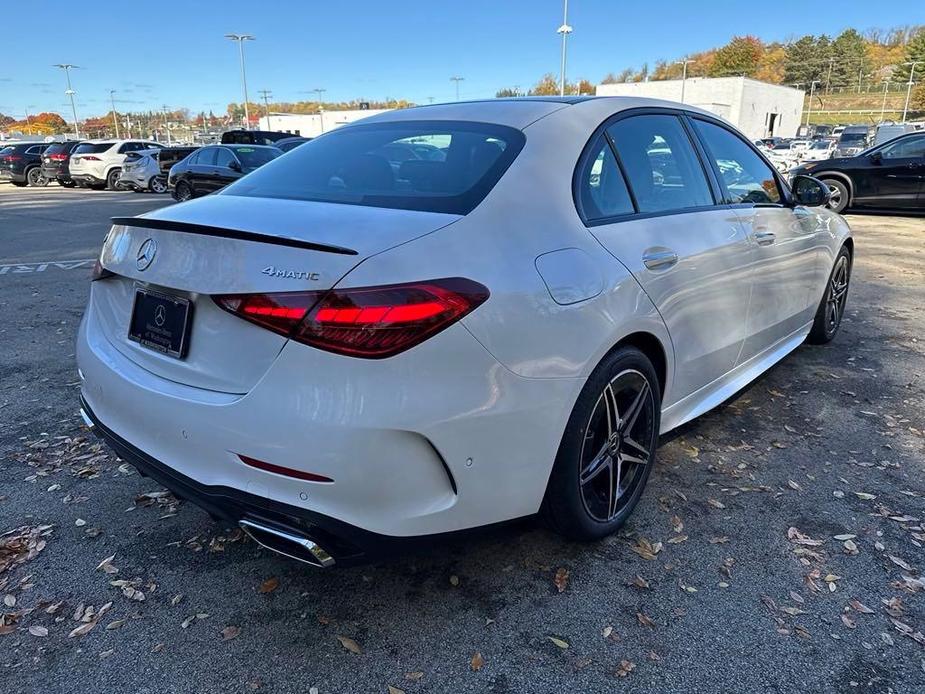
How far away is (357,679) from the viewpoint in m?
2.02

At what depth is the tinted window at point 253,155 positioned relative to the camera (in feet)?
49.2

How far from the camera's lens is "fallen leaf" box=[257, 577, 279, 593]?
242 centimetres

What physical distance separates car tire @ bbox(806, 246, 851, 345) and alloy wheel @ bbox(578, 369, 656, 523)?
9.27ft

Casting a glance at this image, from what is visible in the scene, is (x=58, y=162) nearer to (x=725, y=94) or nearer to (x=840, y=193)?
(x=840, y=193)

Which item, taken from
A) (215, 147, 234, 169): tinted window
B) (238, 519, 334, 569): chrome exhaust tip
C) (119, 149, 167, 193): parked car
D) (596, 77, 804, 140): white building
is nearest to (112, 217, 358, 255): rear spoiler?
(238, 519, 334, 569): chrome exhaust tip

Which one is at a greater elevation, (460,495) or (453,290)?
(453,290)

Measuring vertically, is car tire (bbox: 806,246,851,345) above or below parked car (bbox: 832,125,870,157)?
below

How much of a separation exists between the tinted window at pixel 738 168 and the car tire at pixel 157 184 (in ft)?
72.8

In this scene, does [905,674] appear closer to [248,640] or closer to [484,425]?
[484,425]

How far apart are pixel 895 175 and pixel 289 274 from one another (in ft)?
48.3

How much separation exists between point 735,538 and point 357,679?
5.28 ft

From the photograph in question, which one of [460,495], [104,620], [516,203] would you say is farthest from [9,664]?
[516,203]

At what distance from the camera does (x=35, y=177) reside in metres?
28.3

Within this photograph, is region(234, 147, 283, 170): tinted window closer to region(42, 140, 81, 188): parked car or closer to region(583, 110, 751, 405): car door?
region(583, 110, 751, 405): car door
